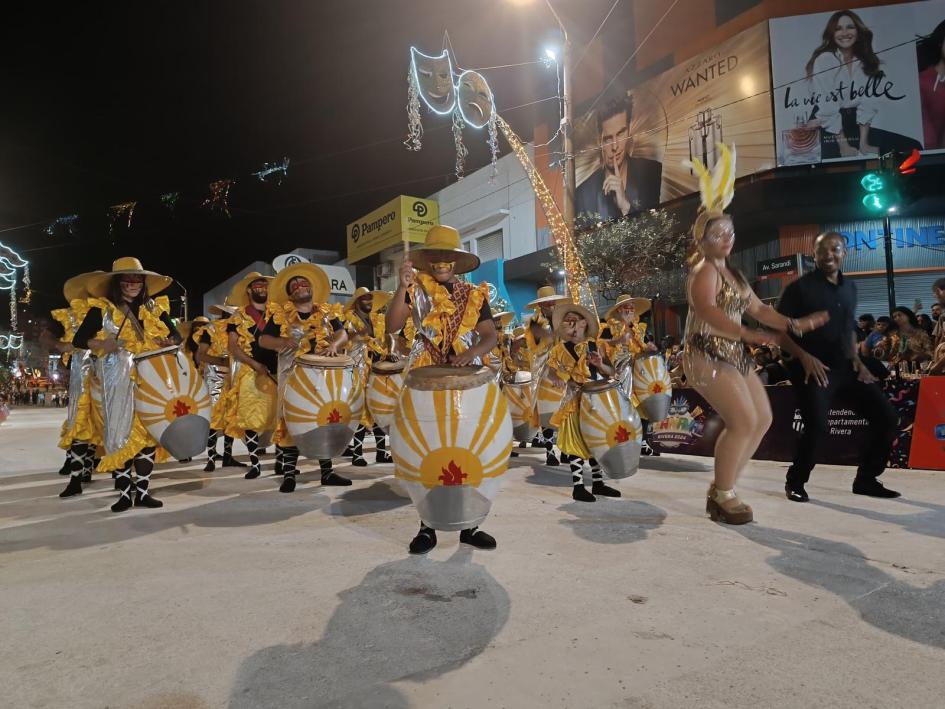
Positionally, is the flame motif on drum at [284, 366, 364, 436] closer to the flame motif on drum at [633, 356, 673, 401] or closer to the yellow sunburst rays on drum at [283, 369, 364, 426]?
the yellow sunburst rays on drum at [283, 369, 364, 426]

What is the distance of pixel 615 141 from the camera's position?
71.6ft

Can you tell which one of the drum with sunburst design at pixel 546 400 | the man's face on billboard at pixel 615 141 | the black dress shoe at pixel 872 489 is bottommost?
the black dress shoe at pixel 872 489

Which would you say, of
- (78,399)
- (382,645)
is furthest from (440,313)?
(78,399)

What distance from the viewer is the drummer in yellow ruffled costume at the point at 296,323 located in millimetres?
5531

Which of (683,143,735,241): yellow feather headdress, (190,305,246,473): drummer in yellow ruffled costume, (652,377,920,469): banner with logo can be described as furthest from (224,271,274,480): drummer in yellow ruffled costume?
(652,377,920,469): banner with logo

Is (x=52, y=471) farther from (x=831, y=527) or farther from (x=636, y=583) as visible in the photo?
(x=831, y=527)

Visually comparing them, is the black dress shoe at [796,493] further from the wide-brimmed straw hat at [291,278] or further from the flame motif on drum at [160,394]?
the flame motif on drum at [160,394]

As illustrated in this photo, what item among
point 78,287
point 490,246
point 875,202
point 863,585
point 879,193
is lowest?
point 863,585

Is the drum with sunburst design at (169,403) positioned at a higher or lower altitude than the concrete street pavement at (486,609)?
higher

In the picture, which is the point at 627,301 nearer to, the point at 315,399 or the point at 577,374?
the point at 577,374

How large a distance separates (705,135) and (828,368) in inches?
626

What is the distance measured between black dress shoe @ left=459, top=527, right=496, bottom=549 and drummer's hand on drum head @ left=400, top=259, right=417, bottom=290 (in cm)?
148

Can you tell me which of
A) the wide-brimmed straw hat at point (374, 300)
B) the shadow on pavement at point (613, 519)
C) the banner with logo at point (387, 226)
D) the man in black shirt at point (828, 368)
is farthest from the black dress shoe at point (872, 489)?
the banner with logo at point (387, 226)

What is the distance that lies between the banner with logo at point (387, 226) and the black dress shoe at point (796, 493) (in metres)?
26.6
